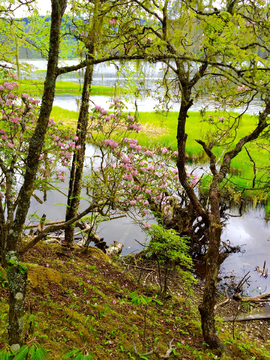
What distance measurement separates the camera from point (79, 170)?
539cm

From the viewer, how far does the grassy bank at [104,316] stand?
8.25 feet

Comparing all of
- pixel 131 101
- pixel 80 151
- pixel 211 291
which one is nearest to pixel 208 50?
pixel 211 291

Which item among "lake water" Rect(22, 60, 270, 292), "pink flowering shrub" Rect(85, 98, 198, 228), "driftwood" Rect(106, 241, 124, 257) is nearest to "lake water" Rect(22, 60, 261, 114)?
"pink flowering shrub" Rect(85, 98, 198, 228)

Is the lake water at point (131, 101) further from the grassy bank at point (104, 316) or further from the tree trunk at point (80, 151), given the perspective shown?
the grassy bank at point (104, 316)

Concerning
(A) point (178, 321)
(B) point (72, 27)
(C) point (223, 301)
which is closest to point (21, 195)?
(A) point (178, 321)

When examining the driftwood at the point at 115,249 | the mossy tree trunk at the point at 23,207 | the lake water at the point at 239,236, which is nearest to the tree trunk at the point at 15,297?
the mossy tree trunk at the point at 23,207

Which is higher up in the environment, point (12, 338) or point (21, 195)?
point (21, 195)

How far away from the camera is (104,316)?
330 cm

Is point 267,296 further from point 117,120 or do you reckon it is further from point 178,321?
point 117,120

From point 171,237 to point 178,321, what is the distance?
1.25m

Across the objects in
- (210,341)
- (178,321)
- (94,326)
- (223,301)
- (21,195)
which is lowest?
(223,301)

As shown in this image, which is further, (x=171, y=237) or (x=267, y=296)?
(x=267, y=296)

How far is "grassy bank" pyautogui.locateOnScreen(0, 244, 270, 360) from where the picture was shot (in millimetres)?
2516

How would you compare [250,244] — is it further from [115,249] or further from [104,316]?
[104,316]
